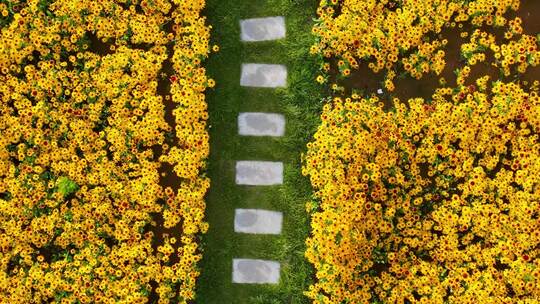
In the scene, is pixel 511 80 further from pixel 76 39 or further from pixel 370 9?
pixel 76 39

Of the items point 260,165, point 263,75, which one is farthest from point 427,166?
point 263,75

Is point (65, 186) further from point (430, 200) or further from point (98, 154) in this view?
point (430, 200)

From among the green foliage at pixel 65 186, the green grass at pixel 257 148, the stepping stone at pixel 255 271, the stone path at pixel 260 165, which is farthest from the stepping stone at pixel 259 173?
the green foliage at pixel 65 186

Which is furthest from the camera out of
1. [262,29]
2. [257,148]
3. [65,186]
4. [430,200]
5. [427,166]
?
[262,29]

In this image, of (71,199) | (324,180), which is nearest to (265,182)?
(324,180)

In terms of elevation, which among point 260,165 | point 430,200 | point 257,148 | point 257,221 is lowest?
point 257,221
